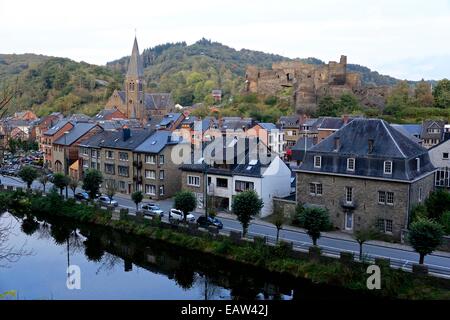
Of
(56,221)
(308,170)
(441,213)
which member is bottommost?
(56,221)

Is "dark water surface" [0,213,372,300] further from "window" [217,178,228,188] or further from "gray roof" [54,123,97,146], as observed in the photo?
"gray roof" [54,123,97,146]

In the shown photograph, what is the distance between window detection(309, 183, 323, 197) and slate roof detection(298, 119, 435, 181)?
0.95 m

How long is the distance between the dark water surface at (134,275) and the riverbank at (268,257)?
0.46 m

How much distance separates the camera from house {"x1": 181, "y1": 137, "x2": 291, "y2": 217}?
3375cm

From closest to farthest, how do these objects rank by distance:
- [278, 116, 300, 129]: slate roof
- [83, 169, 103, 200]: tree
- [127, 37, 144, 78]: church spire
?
[83, 169, 103, 200]: tree → [278, 116, 300, 129]: slate roof → [127, 37, 144, 78]: church spire

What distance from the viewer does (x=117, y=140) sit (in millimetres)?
45750

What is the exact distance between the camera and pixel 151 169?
41.3 metres

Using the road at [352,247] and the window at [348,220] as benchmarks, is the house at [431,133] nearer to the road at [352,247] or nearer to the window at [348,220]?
the window at [348,220]

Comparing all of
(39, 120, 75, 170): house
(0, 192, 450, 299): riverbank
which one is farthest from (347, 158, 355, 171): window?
(39, 120, 75, 170): house

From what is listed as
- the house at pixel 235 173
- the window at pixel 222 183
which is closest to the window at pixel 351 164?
the house at pixel 235 173

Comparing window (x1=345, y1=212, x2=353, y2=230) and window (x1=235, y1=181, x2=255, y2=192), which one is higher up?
window (x1=235, y1=181, x2=255, y2=192)
